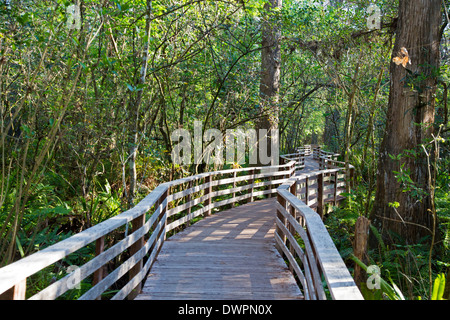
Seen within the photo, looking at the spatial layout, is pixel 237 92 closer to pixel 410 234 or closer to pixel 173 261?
pixel 410 234

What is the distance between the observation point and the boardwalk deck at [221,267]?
14.9 feet

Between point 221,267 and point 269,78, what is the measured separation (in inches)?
351

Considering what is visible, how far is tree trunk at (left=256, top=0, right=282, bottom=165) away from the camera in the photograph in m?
11.9

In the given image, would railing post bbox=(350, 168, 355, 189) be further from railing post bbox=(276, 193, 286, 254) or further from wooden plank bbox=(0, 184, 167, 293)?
wooden plank bbox=(0, 184, 167, 293)

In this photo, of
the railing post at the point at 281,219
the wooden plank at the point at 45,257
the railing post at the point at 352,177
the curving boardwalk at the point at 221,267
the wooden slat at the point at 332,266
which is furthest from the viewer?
the railing post at the point at 352,177

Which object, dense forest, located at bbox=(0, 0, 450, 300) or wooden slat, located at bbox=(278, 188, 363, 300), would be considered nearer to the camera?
wooden slat, located at bbox=(278, 188, 363, 300)

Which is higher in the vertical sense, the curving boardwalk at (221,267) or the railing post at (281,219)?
the railing post at (281,219)

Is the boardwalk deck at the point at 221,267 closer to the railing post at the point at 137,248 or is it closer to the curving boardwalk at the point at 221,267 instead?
the curving boardwalk at the point at 221,267

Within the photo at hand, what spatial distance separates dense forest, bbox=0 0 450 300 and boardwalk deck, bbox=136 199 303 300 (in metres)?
1.34

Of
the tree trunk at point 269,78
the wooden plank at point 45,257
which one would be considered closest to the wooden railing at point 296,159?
the tree trunk at point 269,78

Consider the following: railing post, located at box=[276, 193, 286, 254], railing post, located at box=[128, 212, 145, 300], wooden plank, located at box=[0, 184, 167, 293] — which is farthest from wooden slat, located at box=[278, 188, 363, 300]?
railing post, located at box=[276, 193, 286, 254]

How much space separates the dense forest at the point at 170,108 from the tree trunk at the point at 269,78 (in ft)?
0.31
